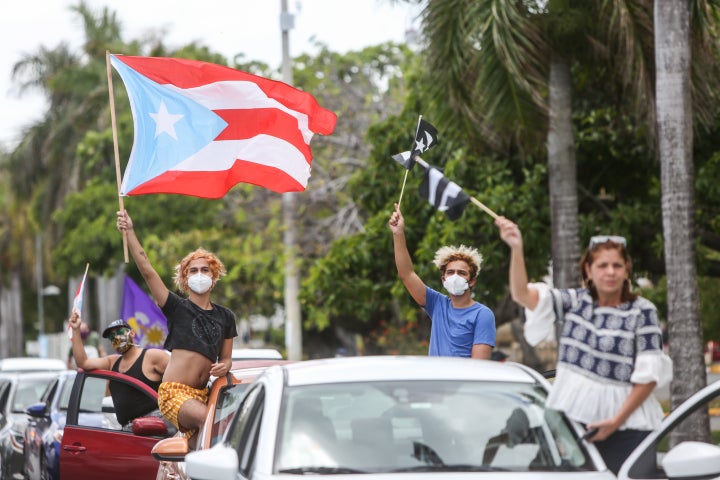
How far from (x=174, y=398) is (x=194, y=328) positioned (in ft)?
1.72

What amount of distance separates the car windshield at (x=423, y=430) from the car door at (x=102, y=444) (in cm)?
430

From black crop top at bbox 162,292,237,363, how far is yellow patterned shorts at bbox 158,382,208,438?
0.90 ft

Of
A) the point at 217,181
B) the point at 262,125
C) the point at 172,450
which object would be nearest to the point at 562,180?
the point at 262,125

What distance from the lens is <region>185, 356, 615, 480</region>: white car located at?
559 cm

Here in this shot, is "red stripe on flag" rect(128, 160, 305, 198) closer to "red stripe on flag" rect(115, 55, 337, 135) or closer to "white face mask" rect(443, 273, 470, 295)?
"red stripe on flag" rect(115, 55, 337, 135)

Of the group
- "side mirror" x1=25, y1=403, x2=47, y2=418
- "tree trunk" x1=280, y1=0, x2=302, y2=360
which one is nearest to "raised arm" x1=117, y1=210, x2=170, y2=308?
"side mirror" x1=25, y1=403, x2=47, y2=418

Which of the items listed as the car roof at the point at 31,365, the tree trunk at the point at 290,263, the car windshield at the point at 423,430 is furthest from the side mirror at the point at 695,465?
the tree trunk at the point at 290,263

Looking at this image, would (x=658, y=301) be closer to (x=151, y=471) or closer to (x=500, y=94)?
(x=500, y=94)

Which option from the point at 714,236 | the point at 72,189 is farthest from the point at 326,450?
the point at 72,189

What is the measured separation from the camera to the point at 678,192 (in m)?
14.3

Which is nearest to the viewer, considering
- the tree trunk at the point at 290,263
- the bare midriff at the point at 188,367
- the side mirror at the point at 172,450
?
the side mirror at the point at 172,450

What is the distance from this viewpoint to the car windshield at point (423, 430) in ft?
18.5

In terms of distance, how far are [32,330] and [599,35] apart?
94211mm

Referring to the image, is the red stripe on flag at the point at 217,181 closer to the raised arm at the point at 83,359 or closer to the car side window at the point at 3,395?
the raised arm at the point at 83,359
